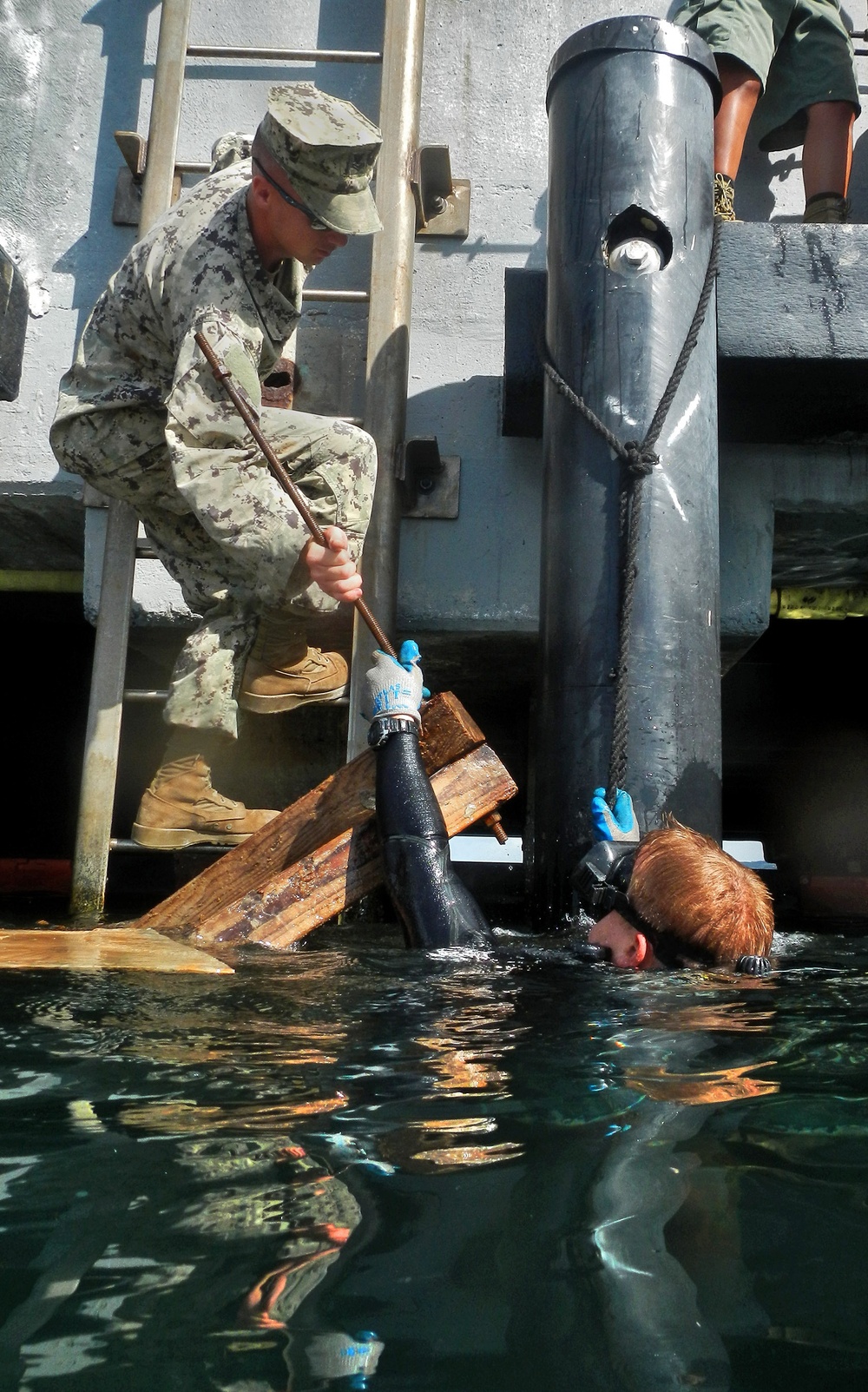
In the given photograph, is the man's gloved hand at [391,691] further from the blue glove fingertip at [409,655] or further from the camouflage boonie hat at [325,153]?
the camouflage boonie hat at [325,153]

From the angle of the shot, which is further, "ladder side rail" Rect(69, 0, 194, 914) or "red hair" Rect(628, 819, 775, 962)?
"ladder side rail" Rect(69, 0, 194, 914)

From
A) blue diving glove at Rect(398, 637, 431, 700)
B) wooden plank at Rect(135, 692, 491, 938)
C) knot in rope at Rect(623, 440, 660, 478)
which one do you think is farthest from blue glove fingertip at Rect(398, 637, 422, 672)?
knot in rope at Rect(623, 440, 660, 478)

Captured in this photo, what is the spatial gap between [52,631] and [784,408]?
15.0 ft

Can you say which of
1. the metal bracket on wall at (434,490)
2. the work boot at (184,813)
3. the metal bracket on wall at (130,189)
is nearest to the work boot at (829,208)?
the metal bracket on wall at (434,490)

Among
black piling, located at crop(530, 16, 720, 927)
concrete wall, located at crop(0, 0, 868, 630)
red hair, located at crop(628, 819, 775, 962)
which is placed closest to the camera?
red hair, located at crop(628, 819, 775, 962)

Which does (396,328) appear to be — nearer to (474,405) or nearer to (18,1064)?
(474,405)

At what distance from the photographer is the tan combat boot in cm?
364

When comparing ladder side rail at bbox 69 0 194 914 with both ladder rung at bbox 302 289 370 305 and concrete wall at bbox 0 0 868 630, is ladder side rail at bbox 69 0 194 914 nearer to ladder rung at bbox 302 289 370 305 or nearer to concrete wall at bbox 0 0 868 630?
concrete wall at bbox 0 0 868 630

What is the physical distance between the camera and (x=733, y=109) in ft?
13.9

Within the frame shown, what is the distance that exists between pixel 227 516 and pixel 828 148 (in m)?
3.07

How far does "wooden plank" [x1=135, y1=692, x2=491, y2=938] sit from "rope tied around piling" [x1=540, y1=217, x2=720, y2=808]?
0.42 metres

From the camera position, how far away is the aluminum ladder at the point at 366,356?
3.92m

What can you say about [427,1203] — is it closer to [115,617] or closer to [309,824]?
[309,824]

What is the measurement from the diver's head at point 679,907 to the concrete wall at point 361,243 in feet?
5.83
